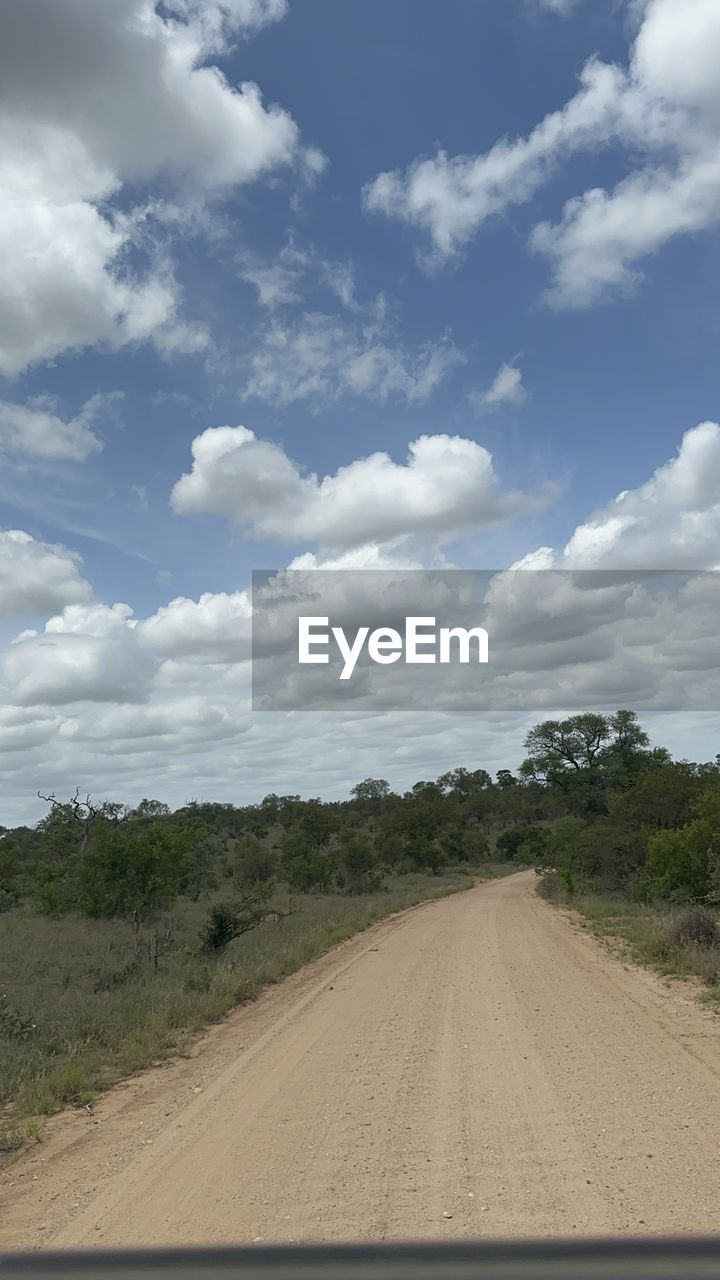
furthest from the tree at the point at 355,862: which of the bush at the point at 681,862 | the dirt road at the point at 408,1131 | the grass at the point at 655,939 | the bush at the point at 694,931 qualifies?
the dirt road at the point at 408,1131

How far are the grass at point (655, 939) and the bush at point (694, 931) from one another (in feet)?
0.14

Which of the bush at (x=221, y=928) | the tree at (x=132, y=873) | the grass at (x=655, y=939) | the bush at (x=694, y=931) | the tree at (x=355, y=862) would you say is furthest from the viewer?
the tree at (x=355, y=862)

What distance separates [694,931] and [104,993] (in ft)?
30.2

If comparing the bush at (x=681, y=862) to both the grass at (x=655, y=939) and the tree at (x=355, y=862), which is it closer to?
the grass at (x=655, y=939)

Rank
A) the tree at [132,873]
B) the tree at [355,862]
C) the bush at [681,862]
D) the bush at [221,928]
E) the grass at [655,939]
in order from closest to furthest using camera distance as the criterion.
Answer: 1. the grass at [655,939]
2. the bush at [221,928]
3. the bush at [681,862]
4. the tree at [132,873]
5. the tree at [355,862]

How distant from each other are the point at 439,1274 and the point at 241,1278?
3.03 ft

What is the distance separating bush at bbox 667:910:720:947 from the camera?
14555mm

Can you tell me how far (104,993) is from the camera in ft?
43.8

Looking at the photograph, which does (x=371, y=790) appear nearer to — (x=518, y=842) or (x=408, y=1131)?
(x=518, y=842)

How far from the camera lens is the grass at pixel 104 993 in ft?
28.9

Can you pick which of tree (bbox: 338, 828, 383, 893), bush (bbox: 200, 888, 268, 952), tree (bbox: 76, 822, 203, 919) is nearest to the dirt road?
bush (bbox: 200, 888, 268, 952)

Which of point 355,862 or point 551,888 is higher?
point 355,862

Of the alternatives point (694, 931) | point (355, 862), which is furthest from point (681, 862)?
point (355, 862)

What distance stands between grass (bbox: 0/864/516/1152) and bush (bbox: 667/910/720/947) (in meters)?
6.53
